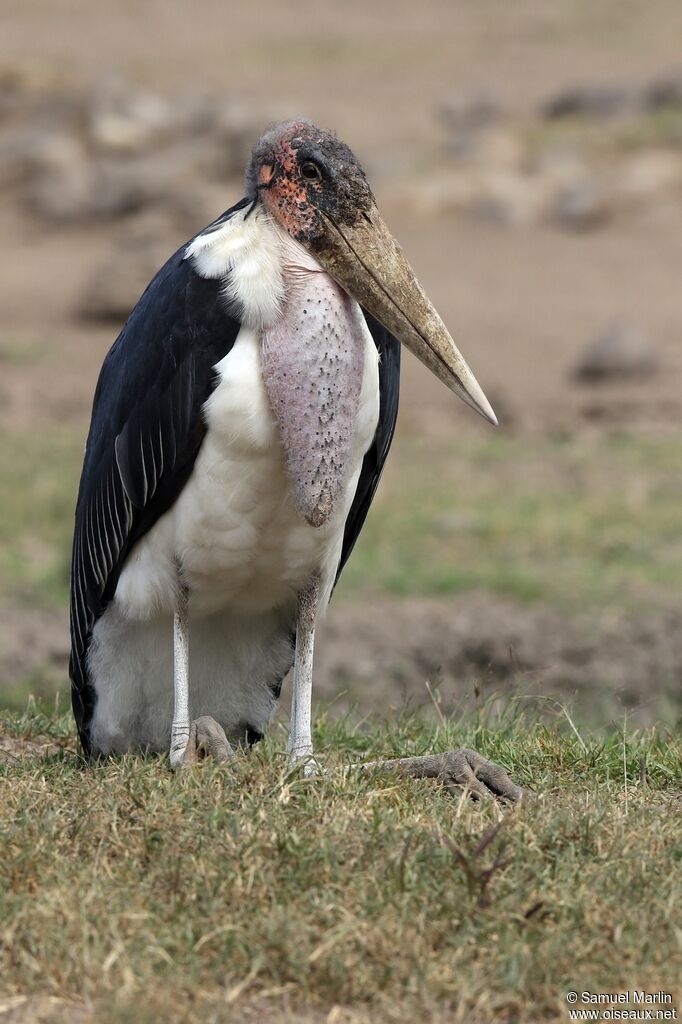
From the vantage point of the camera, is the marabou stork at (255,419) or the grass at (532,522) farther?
the grass at (532,522)

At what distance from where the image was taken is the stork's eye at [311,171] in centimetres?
336

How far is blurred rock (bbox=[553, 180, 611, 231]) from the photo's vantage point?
14977 millimetres

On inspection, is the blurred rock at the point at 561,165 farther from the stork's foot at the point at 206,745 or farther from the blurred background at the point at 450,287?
the stork's foot at the point at 206,745

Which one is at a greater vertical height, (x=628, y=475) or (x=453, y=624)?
(x=628, y=475)

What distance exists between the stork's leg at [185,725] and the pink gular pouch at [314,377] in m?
0.39

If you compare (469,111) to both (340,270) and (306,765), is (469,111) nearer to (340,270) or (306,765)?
(340,270)

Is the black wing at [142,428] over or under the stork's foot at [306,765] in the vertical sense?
over

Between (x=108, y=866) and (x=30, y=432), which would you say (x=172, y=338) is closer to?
(x=108, y=866)

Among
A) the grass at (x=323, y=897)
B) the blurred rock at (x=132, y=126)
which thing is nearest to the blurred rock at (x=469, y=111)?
the blurred rock at (x=132, y=126)

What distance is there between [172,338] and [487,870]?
4.26ft

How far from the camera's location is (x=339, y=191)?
11.0ft

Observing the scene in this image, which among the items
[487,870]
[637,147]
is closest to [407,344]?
[487,870]

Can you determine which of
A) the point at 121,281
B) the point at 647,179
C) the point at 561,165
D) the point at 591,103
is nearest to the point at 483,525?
the point at 121,281

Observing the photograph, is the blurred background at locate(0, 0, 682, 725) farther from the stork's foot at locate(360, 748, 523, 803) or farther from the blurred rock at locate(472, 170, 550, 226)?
the stork's foot at locate(360, 748, 523, 803)
